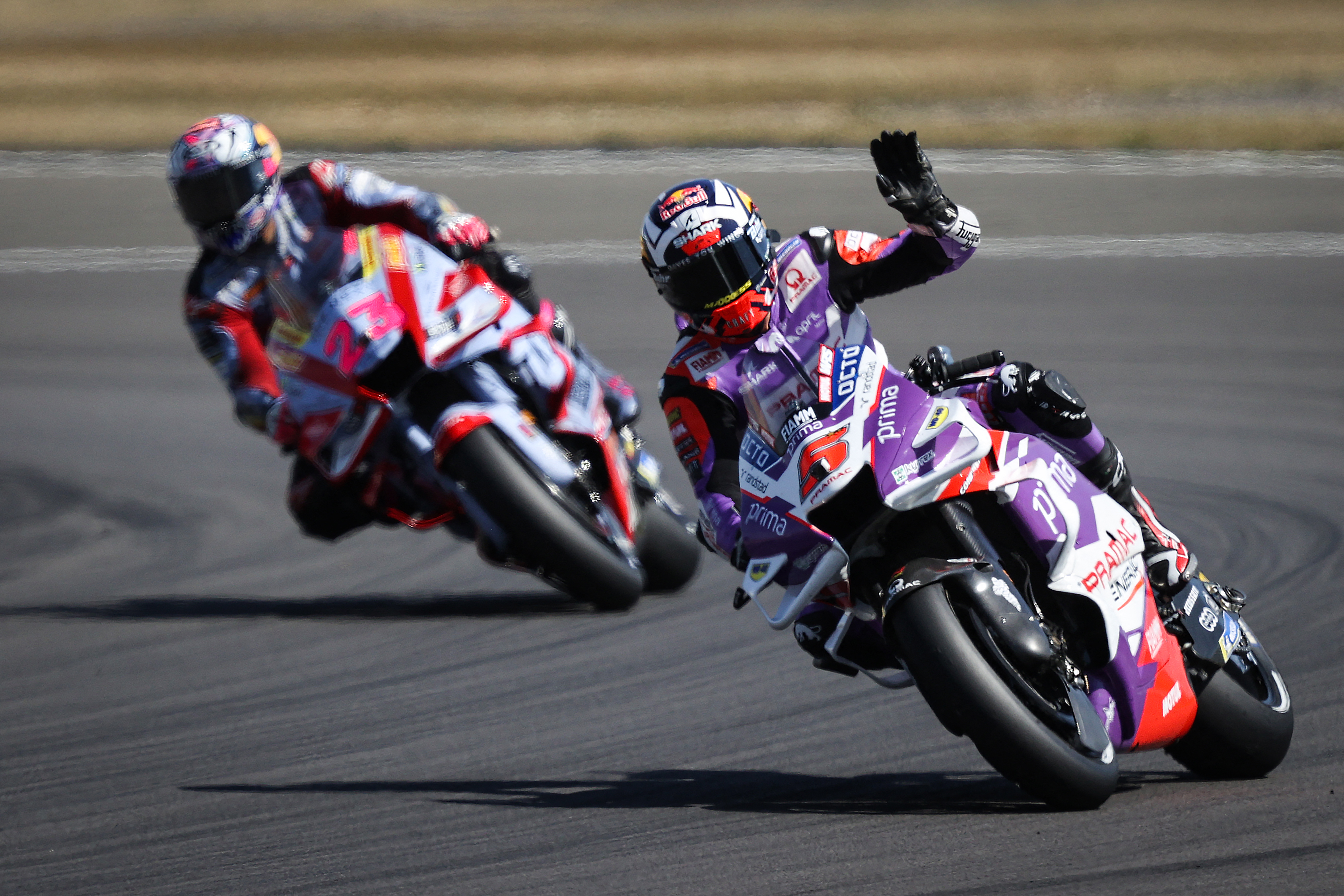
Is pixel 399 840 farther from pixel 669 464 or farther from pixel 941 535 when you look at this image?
pixel 669 464

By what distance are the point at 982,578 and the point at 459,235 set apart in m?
3.87

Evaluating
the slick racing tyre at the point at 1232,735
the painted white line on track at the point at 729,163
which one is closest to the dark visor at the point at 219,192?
the slick racing tyre at the point at 1232,735

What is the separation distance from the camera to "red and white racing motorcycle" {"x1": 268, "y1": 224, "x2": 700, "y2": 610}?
7051 millimetres

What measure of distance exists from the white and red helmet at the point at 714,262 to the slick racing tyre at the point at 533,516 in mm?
2264

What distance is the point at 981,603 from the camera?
4.16 meters

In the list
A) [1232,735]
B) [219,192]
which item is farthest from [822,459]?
[219,192]

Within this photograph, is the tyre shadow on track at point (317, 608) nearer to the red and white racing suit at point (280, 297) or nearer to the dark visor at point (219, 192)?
the red and white racing suit at point (280, 297)

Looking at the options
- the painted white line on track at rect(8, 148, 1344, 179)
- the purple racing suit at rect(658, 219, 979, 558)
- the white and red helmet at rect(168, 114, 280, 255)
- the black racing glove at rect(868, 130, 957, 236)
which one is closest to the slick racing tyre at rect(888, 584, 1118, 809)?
the purple racing suit at rect(658, 219, 979, 558)

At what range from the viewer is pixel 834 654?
15.1 ft


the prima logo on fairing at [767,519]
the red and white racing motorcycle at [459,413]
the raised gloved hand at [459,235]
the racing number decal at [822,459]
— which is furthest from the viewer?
the raised gloved hand at [459,235]

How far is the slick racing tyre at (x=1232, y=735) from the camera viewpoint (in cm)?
466

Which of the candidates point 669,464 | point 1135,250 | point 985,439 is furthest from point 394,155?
point 985,439

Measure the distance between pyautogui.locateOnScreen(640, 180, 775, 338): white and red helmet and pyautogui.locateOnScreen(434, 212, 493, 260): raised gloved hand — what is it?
116 inches

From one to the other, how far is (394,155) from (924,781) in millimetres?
14529
